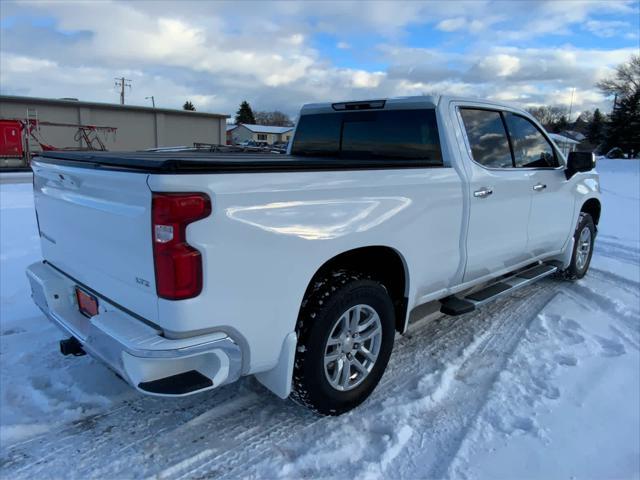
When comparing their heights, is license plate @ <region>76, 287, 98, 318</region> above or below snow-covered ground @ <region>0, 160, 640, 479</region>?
above

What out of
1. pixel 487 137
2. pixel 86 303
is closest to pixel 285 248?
pixel 86 303

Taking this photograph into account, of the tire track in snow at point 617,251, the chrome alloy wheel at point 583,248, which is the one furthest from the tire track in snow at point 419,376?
the tire track in snow at point 617,251

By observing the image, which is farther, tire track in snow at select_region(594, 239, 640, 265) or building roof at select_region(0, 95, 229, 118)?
building roof at select_region(0, 95, 229, 118)

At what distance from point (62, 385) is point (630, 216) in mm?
11313

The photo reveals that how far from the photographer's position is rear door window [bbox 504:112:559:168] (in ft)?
14.3

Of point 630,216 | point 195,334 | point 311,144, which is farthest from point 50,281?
point 630,216

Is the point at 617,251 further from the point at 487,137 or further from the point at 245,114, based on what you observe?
the point at 245,114

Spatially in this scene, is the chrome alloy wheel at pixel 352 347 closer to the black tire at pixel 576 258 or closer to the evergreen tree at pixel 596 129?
the black tire at pixel 576 258

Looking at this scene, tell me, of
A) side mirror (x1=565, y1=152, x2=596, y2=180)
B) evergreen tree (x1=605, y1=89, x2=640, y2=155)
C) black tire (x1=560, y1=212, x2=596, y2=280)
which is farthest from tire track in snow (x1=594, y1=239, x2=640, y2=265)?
evergreen tree (x1=605, y1=89, x2=640, y2=155)

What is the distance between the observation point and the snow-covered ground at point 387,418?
8.46 ft

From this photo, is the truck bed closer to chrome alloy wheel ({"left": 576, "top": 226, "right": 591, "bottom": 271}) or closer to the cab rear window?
the cab rear window

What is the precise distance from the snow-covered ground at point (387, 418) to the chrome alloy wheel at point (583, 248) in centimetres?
154

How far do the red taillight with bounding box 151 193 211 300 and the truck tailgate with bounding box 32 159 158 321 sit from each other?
0.20 feet

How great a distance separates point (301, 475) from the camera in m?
2.52
